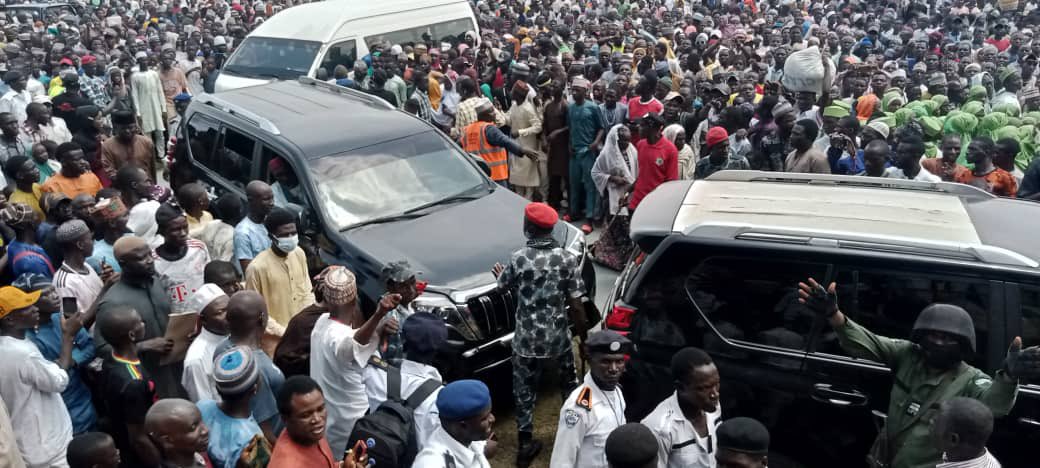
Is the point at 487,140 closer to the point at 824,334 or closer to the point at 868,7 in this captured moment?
the point at 824,334

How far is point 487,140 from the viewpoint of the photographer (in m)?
9.17

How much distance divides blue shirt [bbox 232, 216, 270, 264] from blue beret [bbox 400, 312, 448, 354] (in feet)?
7.63

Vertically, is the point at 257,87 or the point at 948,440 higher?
the point at 948,440

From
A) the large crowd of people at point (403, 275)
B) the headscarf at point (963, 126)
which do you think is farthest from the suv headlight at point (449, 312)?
the headscarf at point (963, 126)

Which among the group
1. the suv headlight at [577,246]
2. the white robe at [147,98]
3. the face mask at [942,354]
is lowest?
the white robe at [147,98]

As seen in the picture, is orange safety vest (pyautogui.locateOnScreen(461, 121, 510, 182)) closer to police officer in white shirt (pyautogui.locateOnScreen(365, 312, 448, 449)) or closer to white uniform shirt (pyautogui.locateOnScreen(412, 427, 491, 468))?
police officer in white shirt (pyautogui.locateOnScreen(365, 312, 448, 449))

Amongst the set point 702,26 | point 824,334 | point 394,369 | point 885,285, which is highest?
point 885,285

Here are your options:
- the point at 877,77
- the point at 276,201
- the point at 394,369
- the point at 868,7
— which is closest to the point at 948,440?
the point at 394,369

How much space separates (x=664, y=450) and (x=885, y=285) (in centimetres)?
149

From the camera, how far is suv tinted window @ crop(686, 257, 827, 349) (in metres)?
4.47

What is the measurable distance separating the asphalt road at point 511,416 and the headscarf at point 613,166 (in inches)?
105

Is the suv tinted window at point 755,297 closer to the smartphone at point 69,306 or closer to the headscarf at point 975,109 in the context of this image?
the smartphone at point 69,306

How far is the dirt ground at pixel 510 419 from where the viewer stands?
18.8ft

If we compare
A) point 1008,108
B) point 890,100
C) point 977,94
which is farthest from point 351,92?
point 977,94
